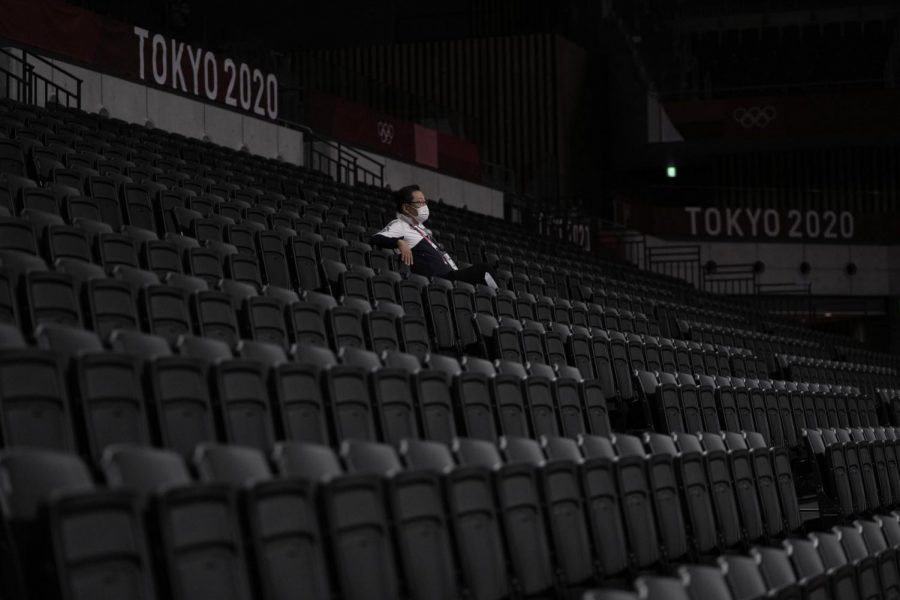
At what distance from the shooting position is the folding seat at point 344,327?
18.4 ft

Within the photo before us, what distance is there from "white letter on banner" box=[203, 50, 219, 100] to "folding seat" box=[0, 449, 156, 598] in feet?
32.6

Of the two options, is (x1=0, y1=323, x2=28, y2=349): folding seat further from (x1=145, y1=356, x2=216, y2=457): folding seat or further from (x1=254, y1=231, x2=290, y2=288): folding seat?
(x1=254, y1=231, x2=290, y2=288): folding seat

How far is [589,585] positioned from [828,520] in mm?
2588

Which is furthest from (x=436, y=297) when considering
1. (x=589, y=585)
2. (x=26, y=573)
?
(x=26, y=573)

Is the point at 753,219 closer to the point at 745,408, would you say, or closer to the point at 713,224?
the point at 713,224

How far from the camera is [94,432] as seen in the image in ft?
11.4

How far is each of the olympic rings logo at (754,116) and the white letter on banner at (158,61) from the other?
10.8 meters

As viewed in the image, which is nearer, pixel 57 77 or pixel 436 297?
pixel 436 297

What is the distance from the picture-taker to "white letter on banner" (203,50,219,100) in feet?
39.9

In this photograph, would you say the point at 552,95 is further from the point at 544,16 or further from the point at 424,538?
the point at 424,538

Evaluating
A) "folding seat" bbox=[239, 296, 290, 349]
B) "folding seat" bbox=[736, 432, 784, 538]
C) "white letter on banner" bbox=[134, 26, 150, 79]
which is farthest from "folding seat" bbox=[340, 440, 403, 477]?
"white letter on banner" bbox=[134, 26, 150, 79]

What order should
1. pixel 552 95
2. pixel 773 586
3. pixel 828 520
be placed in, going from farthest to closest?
pixel 552 95
pixel 828 520
pixel 773 586

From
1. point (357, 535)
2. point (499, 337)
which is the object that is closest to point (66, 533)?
point (357, 535)

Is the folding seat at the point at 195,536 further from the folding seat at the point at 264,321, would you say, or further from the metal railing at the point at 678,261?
the metal railing at the point at 678,261
